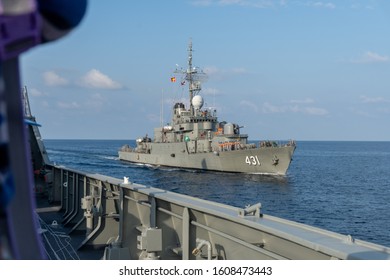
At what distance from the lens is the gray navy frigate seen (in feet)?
130

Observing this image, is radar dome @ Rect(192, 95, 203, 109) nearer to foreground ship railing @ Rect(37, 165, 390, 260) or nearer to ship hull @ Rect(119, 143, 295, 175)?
ship hull @ Rect(119, 143, 295, 175)

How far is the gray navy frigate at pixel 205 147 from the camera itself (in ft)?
130

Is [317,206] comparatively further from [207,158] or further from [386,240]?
[207,158]

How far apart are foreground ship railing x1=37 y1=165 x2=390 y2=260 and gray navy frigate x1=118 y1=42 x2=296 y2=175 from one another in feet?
102

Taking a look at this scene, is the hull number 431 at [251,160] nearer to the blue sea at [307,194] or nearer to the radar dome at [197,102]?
the blue sea at [307,194]

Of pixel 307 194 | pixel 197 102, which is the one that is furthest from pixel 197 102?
pixel 307 194

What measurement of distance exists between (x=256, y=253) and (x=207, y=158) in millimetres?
38206

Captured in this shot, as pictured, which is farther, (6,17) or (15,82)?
(15,82)

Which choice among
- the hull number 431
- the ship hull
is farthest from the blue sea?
the hull number 431

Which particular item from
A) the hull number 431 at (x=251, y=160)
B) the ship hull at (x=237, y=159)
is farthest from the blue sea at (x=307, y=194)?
the hull number 431 at (x=251, y=160)

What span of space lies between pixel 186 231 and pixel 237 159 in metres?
35.4

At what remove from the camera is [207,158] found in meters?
42.4

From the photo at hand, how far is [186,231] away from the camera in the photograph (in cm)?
526
